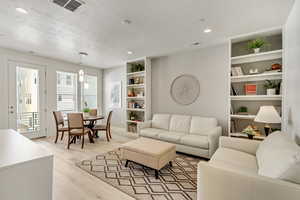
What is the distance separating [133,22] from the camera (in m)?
2.50

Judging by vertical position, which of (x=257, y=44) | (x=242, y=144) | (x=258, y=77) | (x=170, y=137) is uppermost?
(x=257, y=44)

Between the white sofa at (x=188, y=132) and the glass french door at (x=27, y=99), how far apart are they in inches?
133

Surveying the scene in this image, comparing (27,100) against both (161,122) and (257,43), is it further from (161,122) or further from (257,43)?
(257,43)

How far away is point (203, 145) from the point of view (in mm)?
2992

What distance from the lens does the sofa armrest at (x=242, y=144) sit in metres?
2.28

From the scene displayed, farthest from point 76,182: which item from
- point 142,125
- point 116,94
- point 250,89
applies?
point 116,94

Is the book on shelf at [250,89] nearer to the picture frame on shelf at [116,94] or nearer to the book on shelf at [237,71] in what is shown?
the book on shelf at [237,71]

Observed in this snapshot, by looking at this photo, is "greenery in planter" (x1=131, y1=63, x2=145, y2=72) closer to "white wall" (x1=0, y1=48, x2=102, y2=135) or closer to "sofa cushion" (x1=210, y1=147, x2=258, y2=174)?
"white wall" (x1=0, y1=48, x2=102, y2=135)

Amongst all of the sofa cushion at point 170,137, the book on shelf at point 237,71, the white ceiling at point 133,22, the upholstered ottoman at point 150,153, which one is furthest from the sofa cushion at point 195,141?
the white ceiling at point 133,22

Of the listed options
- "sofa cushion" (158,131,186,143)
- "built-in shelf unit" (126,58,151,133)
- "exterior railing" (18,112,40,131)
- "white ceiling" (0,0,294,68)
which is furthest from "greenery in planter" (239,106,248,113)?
"exterior railing" (18,112,40,131)

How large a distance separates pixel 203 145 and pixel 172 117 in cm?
132

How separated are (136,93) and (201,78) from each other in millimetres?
2438

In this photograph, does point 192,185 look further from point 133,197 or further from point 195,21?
point 195,21

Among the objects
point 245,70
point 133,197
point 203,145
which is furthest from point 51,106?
point 245,70
